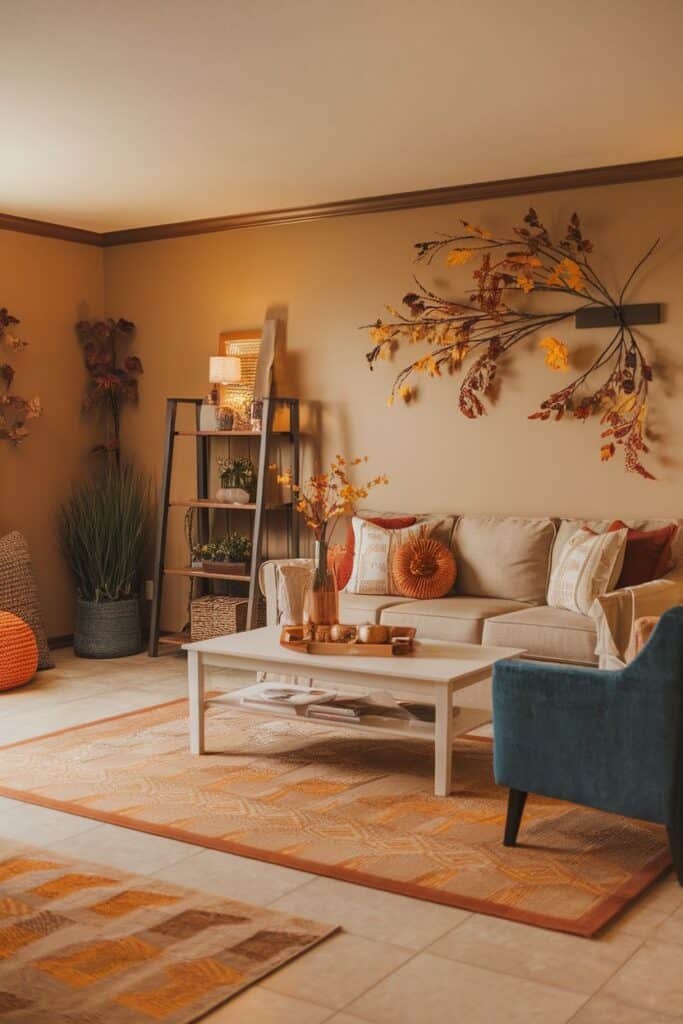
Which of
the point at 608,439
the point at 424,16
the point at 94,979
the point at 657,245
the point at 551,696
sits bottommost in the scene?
the point at 94,979

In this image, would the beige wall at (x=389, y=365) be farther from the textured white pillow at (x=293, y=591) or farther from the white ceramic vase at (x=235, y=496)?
the textured white pillow at (x=293, y=591)

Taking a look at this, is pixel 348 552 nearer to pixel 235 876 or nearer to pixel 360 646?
pixel 360 646

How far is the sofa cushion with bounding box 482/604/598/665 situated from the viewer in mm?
4941

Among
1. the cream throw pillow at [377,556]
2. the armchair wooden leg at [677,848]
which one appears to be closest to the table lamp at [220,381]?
the cream throw pillow at [377,556]

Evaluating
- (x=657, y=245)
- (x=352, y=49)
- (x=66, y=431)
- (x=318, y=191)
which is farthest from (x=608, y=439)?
(x=66, y=431)

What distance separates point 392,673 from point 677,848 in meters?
1.23

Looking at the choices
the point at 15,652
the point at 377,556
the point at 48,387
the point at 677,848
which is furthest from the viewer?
the point at 48,387

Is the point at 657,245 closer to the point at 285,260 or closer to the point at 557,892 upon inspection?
the point at 285,260

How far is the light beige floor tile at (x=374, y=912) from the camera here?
9.96 ft

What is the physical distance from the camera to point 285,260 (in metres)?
6.77

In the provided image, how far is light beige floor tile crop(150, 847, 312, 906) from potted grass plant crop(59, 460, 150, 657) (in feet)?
11.5

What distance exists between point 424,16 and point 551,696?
7.01ft

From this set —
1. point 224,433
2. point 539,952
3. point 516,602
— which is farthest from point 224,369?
point 539,952

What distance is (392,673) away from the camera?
417 centimetres
